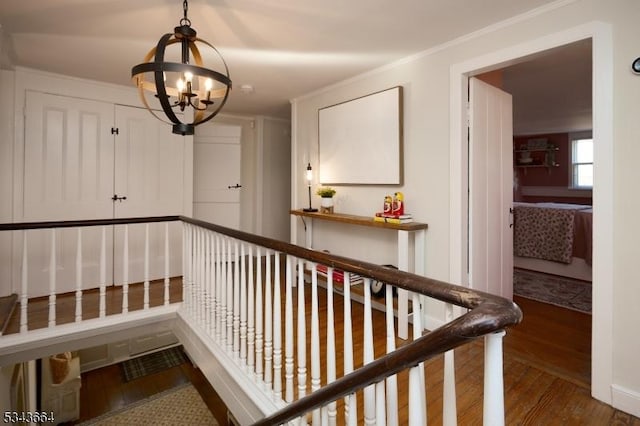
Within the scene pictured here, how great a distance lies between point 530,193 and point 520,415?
7560mm

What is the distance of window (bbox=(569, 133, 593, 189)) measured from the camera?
23.5 feet

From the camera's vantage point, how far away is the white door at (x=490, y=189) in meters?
2.69

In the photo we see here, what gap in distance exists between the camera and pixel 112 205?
→ 3.81 metres

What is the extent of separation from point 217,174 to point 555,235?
Result: 4529 millimetres

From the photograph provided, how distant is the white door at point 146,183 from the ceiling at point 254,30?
0.70m

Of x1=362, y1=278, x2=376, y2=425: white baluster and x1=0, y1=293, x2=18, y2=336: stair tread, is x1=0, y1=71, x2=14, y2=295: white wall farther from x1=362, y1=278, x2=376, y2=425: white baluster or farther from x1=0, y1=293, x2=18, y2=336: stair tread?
x1=362, y1=278, x2=376, y2=425: white baluster

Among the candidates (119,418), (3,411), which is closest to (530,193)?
(119,418)

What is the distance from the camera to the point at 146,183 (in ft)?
13.1

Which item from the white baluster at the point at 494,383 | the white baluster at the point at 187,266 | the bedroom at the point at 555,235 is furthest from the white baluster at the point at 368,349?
the white baluster at the point at 187,266

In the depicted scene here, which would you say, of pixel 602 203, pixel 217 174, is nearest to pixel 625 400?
pixel 602 203

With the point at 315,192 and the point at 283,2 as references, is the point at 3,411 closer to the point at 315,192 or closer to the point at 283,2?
the point at 315,192

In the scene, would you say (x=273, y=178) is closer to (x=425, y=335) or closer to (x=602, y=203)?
(x=602, y=203)

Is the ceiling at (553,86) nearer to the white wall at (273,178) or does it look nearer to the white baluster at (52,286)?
the white wall at (273,178)

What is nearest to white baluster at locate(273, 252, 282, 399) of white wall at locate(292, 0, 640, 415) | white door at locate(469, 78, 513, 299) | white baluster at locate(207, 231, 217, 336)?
white baluster at locate(207, 231, 217, 336)
